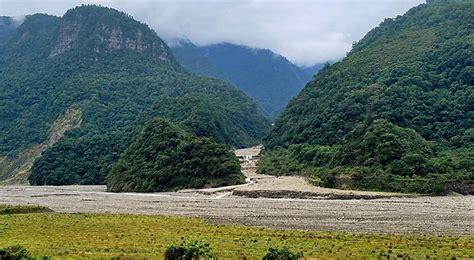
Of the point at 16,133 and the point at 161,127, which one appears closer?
the point at 161,127

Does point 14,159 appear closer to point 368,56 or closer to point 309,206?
point 368,56

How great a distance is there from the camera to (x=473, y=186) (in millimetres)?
71875

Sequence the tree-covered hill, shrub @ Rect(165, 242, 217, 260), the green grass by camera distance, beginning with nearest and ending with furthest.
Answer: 1. shrub @ Rect(165, 242, 217, 260)
2. the green grass
3. the tree-covered hill

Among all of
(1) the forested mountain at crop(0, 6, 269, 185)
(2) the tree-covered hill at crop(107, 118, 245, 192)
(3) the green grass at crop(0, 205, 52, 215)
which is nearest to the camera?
(3) the green grass at crop(0, 205, 52, 215)

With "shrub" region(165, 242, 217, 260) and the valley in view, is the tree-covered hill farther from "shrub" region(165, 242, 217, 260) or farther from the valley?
"shrub" region(165, 242, 217, 260)

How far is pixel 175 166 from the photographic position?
9662 cm

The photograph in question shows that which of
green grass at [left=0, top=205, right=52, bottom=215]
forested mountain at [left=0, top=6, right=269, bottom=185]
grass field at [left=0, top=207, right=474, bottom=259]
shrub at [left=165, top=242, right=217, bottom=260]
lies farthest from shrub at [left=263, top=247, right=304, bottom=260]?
forested mountain at [left=0, top=6, right=269, bottom=185]

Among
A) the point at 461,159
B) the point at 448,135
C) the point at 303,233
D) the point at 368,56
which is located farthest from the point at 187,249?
the point at 368,56

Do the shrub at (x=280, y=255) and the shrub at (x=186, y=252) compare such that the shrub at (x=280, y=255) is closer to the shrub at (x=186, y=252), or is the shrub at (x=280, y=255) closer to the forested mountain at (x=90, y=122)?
the shrub at (x=186, y=252)

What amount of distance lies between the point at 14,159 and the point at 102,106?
96.8ft

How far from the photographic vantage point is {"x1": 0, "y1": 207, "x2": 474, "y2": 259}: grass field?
31500 millimetres

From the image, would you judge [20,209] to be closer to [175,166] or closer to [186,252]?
[175,166]

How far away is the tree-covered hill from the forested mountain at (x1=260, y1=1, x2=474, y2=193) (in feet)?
44.5

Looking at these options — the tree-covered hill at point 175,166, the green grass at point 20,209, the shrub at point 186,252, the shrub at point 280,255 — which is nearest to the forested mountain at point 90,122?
the tree-covered hill at point 175,166
